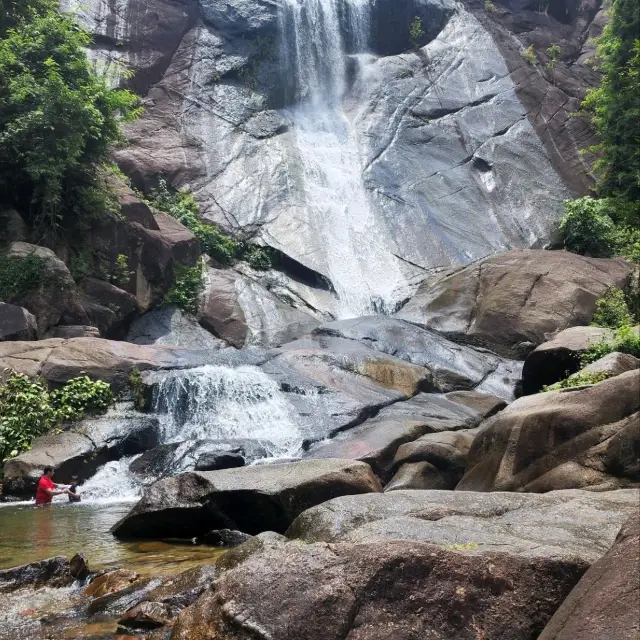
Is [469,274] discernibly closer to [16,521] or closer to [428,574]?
[16,521]

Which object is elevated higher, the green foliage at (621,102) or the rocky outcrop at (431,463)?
the green foliage at (621,102)

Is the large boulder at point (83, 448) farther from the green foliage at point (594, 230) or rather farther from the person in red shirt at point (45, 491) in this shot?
the green foliage at point (594, 230)

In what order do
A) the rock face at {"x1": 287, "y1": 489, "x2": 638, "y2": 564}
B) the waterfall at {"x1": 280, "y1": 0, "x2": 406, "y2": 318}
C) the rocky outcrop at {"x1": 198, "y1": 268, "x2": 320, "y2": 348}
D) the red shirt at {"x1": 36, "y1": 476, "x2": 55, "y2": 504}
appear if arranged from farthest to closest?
1. the waterfall at {"x1": 280, "y1": 0, "x2": 406, "y2": 318}
2. the rocky outcrop at {"x1": 198, "y1": 268, "x2": 320, "y2": 348}
3. the red shirt at {"x1": 36, "y1": 476, "x2": 55, "y2": 504}
4. the rock face at {"x1": 287, "y1": 489, "x2": 638, "y2": 564}

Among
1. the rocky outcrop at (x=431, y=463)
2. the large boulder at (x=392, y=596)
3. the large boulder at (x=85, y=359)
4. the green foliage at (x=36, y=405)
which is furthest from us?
the large boulder at (x=85, y=359)

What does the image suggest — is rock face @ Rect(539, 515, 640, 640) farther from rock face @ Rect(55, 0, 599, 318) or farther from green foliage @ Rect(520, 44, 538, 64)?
green foliage @ Rect(520, 44, 538, 64)

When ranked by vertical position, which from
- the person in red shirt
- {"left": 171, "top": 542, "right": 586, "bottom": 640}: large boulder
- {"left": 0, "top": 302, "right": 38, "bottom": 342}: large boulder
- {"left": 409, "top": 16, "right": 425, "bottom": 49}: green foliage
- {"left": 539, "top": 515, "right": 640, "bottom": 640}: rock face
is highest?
{"left": 409, "top": 16, "right": 425, "bottom": 49}: green foliage

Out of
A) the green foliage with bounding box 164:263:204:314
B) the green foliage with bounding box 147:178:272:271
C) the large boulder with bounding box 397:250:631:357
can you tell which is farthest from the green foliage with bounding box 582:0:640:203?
the green foliage with bounding box 164:263:204:314

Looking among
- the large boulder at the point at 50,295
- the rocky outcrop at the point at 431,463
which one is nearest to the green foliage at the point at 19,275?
the large boulder at the point at 50,295

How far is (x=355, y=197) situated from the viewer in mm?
29859

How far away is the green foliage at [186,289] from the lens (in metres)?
21.9

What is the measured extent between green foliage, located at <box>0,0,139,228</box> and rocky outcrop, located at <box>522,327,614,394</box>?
13.0 metres

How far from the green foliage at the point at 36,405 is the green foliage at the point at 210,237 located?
11.2 metres

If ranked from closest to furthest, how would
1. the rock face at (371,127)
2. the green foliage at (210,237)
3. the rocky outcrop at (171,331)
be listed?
the rocky outcrop at (171,331) → the green foliage at (210,237) → the rock face at (371,127)

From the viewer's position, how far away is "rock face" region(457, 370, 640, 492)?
21.6 feet
